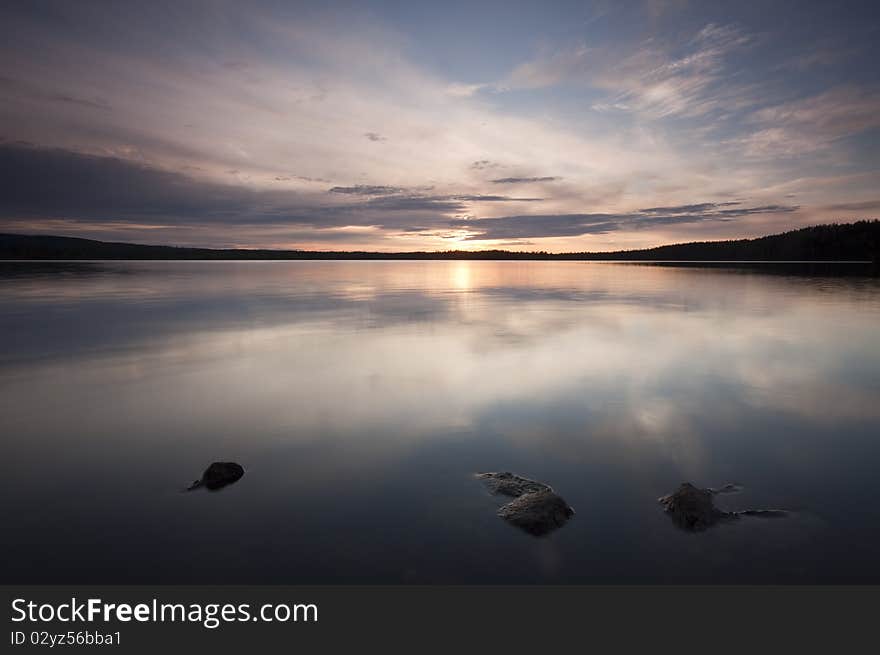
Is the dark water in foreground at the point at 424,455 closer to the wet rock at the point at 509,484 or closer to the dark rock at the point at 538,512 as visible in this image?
the dark rock at the point at 538,512

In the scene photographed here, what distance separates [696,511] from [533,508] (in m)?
2.27

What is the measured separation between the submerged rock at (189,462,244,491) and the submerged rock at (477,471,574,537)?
4.30 metres

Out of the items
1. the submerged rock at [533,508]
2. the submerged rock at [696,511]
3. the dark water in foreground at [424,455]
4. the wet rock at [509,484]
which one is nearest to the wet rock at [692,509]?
the submerged rock at [696,511]

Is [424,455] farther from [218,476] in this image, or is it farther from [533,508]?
[218,476]

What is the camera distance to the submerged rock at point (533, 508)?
6.44 metres

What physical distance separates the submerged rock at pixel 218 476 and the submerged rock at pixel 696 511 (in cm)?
690

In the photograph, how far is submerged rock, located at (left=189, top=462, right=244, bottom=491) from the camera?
758cm

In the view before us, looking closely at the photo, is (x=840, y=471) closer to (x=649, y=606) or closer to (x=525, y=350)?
(x=649, y=606)

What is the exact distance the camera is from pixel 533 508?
21.9 feet

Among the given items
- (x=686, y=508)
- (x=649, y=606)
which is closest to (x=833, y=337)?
(x=686, y=508)

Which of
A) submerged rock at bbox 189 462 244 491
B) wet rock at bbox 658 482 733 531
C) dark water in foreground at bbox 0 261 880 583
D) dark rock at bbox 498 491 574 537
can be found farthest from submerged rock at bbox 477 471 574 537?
submerged rock at bbox 189 462 244 491

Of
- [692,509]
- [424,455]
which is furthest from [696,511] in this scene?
[424,455]

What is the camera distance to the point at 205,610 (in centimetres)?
517

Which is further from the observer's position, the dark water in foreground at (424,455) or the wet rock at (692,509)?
the wet rock at (692,509)
